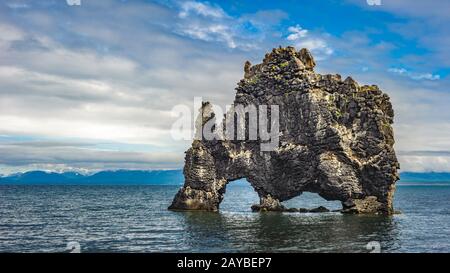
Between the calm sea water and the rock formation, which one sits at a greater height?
the rock formation

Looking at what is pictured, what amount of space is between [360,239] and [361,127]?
3714 cm

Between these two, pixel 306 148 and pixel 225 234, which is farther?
pixel 306 148

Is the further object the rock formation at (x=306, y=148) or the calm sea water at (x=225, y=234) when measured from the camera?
the rock formation at (x=306, y=148)

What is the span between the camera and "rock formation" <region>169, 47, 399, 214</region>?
284 feet

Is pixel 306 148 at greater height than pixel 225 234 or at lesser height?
greater

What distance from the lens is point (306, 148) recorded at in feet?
292

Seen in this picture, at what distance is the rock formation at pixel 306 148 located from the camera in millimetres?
86688

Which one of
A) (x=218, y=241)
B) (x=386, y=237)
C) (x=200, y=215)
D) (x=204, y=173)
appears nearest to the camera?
(x=218, y=241)

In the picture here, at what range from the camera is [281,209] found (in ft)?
309

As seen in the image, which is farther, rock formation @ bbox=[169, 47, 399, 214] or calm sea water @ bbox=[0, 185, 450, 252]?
rock formation @ bbox=[169, 47, 399, 214]

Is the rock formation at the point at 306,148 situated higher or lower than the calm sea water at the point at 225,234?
higher
